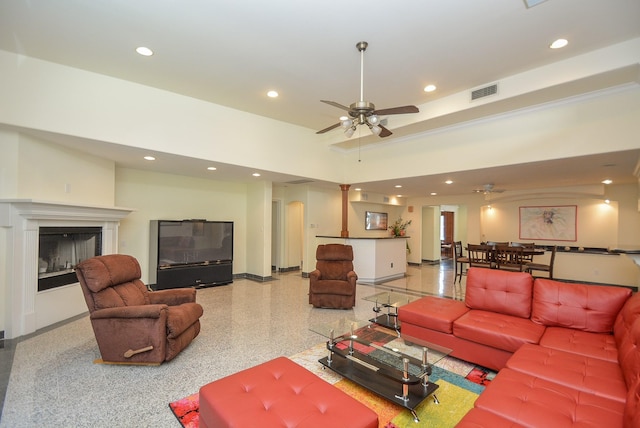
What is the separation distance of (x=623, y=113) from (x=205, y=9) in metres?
4.98

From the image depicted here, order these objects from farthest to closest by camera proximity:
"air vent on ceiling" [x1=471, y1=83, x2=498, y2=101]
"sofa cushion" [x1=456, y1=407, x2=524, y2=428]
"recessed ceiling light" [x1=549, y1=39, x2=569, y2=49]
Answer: "air vent on ceiling" [x1=471, y1=83, x2=498, y2=101], "recessed ceiling light" [x1=549, y1=39, x2=569, y2=49], "sofa cushion" [x1=456, y1=407, x2=524, y2=428]

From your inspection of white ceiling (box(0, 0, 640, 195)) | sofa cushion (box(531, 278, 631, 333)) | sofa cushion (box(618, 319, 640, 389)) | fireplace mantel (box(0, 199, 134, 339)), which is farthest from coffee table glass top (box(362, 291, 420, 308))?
fireplace mantel (box(0, 199, 134, 339))

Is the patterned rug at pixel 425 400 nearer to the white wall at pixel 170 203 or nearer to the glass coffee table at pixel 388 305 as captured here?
the glass coffee table at pixel 388 305

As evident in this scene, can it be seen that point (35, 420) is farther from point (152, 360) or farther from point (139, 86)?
point (139, 86)

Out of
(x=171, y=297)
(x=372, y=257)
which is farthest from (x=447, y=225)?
(x=171, y=297)

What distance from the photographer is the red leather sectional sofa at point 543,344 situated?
1.54 metres

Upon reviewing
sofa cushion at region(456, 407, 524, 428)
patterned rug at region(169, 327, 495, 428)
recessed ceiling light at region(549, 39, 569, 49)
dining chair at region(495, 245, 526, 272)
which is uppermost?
recessed ceiling light at region(549, 39, 569, 49)

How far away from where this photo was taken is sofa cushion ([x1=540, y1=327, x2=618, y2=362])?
7.18 feet

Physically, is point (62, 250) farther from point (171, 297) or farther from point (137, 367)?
point (137, 367)

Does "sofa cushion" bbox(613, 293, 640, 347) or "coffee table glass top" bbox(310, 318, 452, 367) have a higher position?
"sofa cushion" bbox(613, 293, 640, 347)

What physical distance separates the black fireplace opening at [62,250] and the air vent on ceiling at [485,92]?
6130 millimetres

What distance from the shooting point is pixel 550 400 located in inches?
64.3

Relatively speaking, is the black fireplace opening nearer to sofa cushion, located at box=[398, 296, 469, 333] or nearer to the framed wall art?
sofa cushion, located at box=[398, 296, 469, 333]

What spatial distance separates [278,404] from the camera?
1652 millimetres
